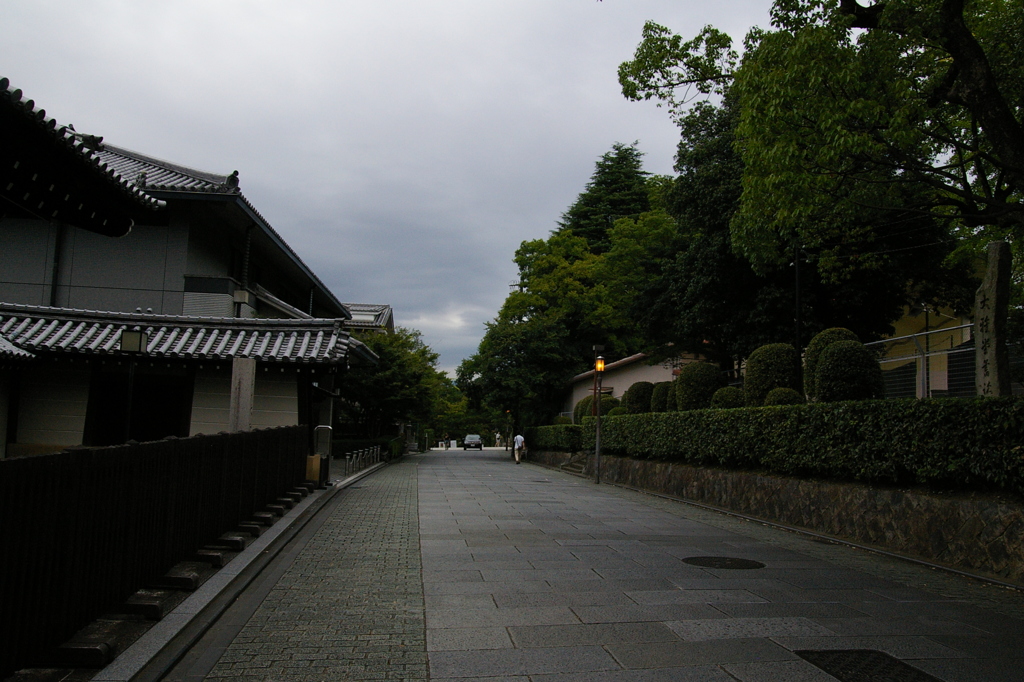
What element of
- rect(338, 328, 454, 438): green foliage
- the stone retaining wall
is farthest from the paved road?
rect(338, 328, 454, 438): green foliage

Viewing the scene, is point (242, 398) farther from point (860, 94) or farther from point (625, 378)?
point (625, 378)

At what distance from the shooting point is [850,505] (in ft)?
36.2

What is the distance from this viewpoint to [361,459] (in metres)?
26.2

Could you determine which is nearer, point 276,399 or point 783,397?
point 783,397

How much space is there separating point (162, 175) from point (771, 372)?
1640cm

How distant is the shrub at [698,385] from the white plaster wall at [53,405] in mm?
14725

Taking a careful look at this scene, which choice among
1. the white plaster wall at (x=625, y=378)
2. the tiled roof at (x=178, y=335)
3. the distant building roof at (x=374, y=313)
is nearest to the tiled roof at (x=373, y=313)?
the distant building roof at (x=374, y=313)

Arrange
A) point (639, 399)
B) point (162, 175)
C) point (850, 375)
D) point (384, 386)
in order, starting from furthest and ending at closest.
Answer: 1. point (384, 386)
2. point (639, 399)
3. point (162, 175)
4. point (850, 375)

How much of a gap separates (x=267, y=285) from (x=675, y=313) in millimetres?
15230

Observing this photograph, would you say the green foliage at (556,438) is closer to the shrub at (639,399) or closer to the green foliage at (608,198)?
the shrub at (639,399)

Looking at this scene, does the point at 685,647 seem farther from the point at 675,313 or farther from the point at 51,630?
the point at 675,313

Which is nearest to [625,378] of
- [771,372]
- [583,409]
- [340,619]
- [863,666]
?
[583,409]

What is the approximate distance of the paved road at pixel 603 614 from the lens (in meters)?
4.81

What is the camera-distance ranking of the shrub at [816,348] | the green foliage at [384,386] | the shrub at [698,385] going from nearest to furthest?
the shrub at [816,348], the shrub at [698,385], the green foliage at [384,386]
